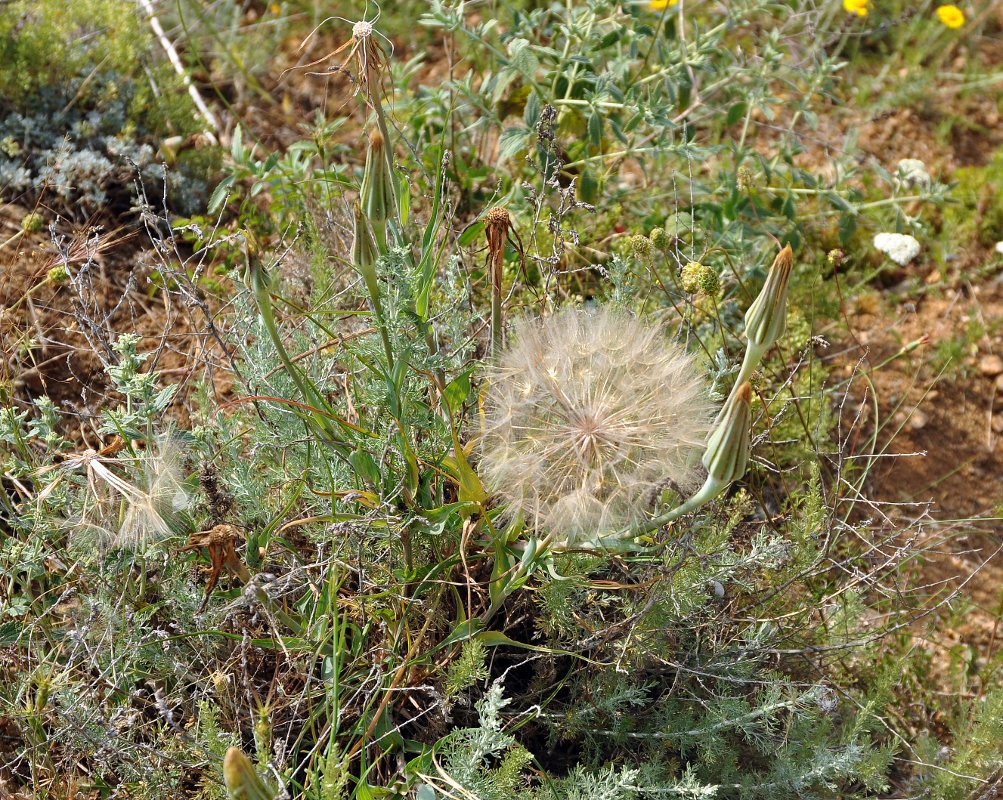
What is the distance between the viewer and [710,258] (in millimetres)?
3221

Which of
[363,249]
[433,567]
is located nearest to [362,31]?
[363,249]

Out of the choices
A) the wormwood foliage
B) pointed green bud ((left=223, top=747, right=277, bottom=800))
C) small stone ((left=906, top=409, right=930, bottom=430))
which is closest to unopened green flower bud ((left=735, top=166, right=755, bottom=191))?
the wormwood foliage

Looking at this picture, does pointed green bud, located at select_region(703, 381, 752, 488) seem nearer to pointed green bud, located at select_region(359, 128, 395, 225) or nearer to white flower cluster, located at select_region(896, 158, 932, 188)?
pointed green bud, located at select_region(359, 128, 395, 225)

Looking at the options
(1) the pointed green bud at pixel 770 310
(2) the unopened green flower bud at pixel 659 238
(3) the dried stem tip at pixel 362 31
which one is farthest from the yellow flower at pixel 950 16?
(3) the dried stem tip at pixel 362 31

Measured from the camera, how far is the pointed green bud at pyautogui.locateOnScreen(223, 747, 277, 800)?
4.06ft

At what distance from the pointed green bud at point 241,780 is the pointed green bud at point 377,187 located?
109 cm

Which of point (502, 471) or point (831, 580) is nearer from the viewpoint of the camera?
point (502, 471)

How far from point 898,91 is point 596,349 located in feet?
12.8

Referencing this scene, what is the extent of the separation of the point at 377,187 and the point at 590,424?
2.21 ft

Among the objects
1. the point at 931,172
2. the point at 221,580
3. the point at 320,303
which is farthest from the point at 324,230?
the point at 931,172

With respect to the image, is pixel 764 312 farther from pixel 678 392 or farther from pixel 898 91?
pixel 898 91

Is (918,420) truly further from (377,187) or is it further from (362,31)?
(362,31)

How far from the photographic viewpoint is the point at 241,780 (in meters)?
1.26

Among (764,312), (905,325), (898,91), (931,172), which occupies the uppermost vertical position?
(764,312)
